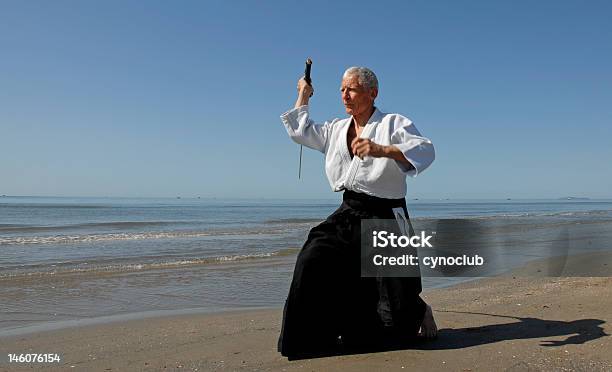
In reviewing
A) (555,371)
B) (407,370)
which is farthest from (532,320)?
(407,370)

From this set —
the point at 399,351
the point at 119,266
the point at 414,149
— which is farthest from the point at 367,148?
the point at 119,266

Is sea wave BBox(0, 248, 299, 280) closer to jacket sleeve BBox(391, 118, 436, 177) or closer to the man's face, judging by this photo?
the man's face

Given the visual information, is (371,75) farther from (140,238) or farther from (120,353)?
(140,238)

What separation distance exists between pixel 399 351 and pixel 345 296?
491mm

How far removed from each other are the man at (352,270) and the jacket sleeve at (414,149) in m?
0.06

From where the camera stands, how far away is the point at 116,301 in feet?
21.6

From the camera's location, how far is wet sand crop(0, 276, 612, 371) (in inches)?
130

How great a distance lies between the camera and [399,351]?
3.52 meters

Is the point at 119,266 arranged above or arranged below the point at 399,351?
below

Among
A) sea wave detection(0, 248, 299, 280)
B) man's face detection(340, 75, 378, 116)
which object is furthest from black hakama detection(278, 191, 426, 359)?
sea wave detection(0, 248, 299, 280)

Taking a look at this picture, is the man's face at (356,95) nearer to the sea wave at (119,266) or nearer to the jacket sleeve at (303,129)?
the jacket sleeve at (303,129)

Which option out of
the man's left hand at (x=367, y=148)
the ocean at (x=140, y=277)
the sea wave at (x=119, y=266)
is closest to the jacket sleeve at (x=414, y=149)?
the man's left hand at (x=367, y=148)

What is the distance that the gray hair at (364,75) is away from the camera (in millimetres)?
3479

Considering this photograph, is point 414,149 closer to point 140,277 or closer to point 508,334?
point 508,334
